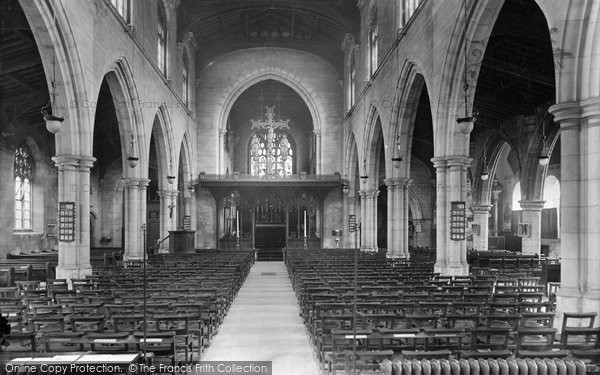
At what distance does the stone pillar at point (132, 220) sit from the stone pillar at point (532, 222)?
16772 millimetres

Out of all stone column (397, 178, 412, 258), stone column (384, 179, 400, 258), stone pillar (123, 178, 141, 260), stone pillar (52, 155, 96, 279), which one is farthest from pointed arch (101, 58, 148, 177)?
stone column (397, 178, 412, 258)

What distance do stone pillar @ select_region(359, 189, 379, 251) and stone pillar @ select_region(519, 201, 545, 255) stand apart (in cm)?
733

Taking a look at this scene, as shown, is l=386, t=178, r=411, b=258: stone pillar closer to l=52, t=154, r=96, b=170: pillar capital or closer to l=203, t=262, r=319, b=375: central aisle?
l=203, t=262, r=319, b=375: central aisle

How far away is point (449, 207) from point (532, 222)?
34.3 ft

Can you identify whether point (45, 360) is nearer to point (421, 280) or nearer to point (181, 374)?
point (181, 374)

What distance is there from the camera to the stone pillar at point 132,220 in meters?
21.1

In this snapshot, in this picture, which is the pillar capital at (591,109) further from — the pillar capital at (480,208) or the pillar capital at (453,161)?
the pillar capital at (480,208)

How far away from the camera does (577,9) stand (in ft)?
26.6

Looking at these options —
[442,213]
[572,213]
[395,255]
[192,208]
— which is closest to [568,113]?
[572,213]

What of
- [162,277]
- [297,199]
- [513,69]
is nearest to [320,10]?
[297,199]

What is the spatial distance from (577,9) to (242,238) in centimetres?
2553

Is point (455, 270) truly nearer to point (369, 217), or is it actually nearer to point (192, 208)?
point (369, 217)

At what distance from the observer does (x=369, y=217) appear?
90.1ft

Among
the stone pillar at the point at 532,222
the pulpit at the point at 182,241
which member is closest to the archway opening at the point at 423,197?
the stone pillar at the point at 532,222
